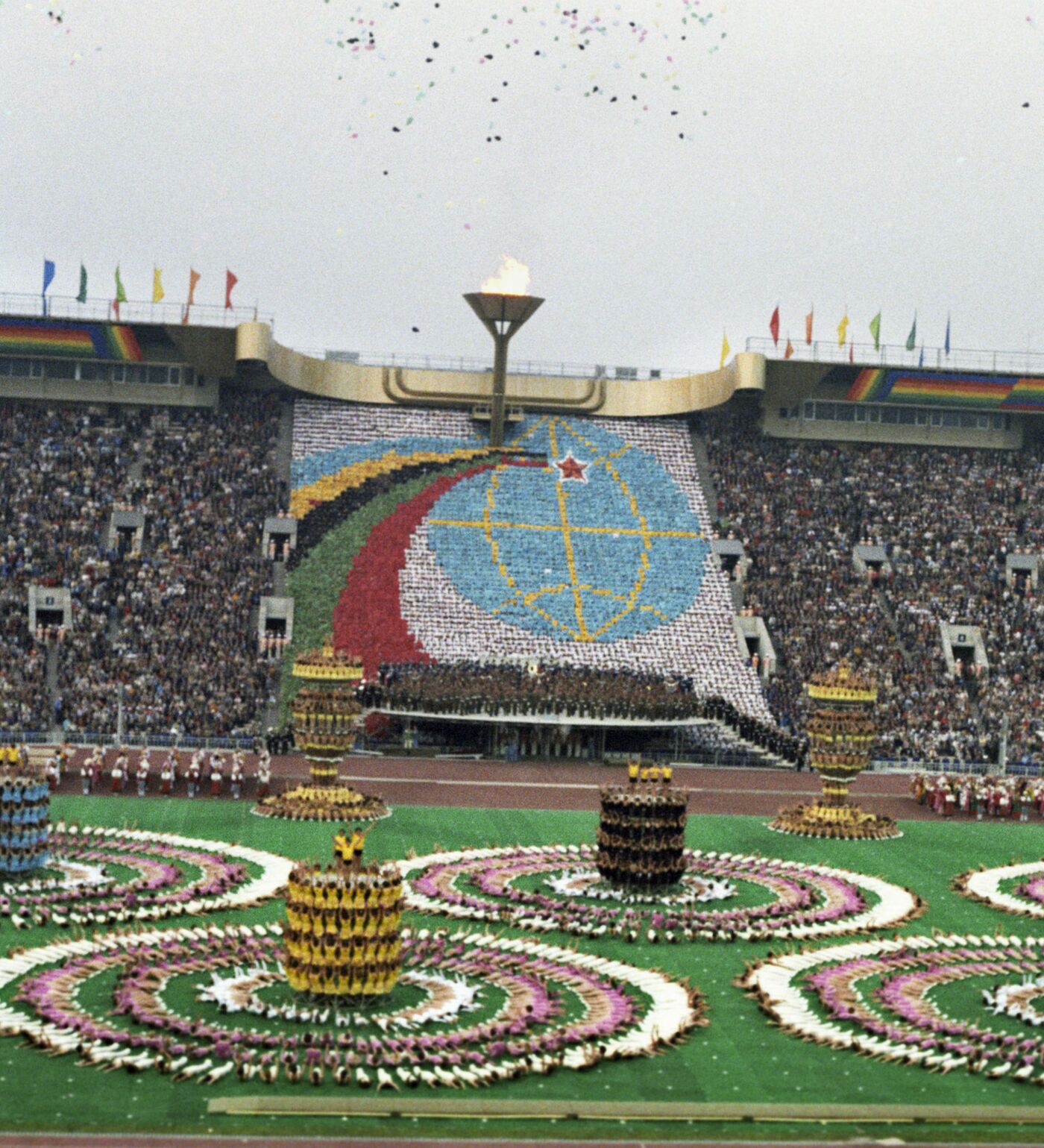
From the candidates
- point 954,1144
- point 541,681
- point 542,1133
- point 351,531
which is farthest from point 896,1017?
point 351,531

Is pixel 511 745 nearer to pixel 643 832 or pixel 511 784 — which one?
pixel 511 784

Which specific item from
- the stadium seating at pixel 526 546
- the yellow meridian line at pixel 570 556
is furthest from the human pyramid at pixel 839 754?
the yellow meridian line at pixel 570 556

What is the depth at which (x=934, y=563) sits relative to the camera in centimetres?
7500

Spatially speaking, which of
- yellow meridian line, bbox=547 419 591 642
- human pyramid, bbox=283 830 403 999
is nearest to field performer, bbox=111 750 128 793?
human pyramid, bbox=283 830 403 999

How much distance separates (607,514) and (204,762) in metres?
29.9

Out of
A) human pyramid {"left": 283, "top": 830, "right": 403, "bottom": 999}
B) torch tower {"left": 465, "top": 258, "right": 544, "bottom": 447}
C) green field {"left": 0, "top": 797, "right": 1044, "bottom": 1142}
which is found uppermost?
torch tower {"left": 465, "top": 258, "right": 544, "bottom": 447}

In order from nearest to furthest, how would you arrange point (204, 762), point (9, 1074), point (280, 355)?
point (9, 1074), point (204, 762), point (280, 355)

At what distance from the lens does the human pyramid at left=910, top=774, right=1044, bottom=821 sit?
48031 mm

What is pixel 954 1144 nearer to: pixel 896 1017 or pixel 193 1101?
pixel 896 1017

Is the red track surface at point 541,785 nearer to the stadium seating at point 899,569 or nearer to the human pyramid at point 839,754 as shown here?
the human pyramid at point 839,754

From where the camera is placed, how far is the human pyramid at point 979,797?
48031 millimetres

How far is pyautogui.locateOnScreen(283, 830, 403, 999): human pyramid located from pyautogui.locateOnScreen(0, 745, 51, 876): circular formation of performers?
406 inches

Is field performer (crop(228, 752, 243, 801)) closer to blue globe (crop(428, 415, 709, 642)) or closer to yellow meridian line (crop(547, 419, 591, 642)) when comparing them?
blue globe (crop(428, 415, 709, 642))

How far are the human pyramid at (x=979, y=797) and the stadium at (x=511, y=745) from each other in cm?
20
